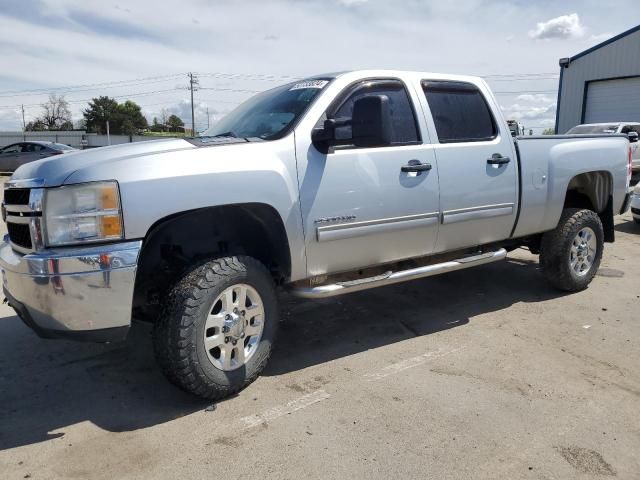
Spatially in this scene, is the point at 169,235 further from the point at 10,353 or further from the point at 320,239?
the point at 10,353

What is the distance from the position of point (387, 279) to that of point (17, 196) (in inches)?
97.7

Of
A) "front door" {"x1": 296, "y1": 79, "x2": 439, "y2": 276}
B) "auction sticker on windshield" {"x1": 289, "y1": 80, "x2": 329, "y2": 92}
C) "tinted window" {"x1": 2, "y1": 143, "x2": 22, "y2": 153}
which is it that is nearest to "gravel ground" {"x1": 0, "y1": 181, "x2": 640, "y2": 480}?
"front door" {"x1": 296, "y1": 79, "x2": 439, "y2": 276}

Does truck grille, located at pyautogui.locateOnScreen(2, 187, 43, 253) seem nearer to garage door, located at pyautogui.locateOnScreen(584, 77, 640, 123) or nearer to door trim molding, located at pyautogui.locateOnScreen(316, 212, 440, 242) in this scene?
door trim molding, located at pyautogui.locateOnScreen(316, 212, 440, 242)

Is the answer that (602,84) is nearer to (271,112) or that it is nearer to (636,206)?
(636,206)

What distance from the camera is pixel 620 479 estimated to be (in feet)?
8.36

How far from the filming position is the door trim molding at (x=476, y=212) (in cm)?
419

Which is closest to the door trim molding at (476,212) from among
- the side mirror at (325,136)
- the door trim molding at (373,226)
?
the door trim molding at (373,226)

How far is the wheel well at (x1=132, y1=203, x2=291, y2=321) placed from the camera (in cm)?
334

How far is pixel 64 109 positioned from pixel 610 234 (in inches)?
3622

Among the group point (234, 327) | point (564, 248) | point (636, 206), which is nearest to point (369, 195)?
point (234, 327)

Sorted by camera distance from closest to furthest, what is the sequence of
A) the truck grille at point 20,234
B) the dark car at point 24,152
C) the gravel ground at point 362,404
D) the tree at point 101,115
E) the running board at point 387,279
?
1. the gravel ground at point 362,404
2. the truck grille at point 20,234
3. the running board at point 387,279
4. the dark car at point 24,152
5. the tree at point 101,115

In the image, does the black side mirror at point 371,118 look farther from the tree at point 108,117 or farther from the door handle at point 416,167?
the tree at point 108,117

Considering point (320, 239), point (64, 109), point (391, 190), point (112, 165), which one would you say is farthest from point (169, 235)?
point (64, 109)

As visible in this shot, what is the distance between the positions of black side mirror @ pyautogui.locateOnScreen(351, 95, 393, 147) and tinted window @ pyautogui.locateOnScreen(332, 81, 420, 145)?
388 millimetres
